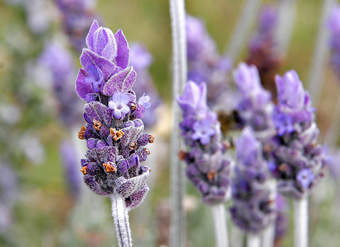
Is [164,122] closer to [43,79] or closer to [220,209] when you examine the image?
[43,79]

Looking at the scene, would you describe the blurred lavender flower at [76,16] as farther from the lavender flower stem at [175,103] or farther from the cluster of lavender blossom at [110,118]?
the cluster of lavender blossom at [110,118]

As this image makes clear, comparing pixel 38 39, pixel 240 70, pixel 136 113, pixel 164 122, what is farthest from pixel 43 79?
pixel 136 113

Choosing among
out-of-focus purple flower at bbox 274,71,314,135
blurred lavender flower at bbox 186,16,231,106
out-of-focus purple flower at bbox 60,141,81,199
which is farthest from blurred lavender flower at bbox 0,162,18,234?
out-of-focus purple flower at bbox 274,71,314,135

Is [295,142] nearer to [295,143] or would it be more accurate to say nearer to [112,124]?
[295,143]

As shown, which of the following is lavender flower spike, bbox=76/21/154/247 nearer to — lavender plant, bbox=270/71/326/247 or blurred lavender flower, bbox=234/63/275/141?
lavender plant, bbox=270/71/326/247

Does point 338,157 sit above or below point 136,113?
above

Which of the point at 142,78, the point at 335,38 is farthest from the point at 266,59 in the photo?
the point at 142,78
